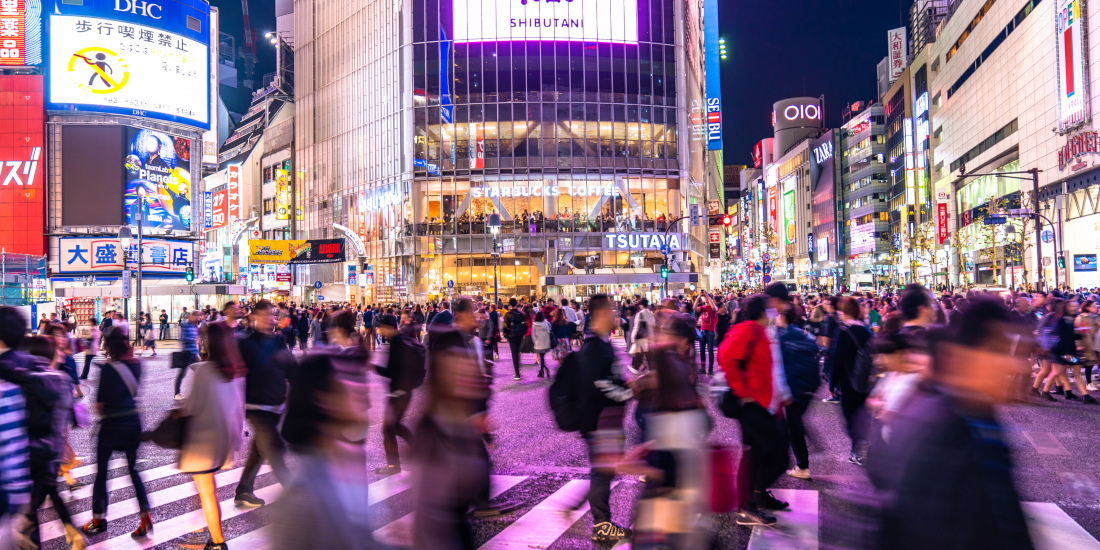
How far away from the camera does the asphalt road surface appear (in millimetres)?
5566

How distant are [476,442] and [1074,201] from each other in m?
51.5

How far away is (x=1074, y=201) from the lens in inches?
1695

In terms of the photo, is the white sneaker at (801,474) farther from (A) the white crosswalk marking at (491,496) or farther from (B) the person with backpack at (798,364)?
(A) the white crosswalk marking at (491,496)

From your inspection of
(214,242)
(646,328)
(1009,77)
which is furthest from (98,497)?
(214,242)

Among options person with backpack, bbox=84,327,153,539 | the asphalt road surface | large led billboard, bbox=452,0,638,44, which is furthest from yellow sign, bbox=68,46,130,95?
person with backpack, bbox=84,327,153,539

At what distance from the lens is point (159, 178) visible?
2073 inches

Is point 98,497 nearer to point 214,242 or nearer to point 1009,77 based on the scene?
point 1009,77

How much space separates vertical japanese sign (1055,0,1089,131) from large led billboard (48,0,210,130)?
5866 cm

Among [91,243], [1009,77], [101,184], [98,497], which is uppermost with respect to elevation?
[1009,77]

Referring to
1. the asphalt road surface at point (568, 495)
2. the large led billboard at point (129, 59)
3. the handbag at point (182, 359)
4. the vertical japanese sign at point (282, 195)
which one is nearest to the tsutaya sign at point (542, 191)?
the large led billboard at point (129, 59)

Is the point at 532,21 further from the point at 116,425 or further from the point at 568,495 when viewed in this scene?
the point at 116,425

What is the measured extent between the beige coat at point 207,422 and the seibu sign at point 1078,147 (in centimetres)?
4735

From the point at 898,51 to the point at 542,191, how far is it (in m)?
72.7

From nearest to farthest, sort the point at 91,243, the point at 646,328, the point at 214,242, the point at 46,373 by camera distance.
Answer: the point at 46,373 < the point at 646,328 < the point at 91,243 < the point at 214,242
